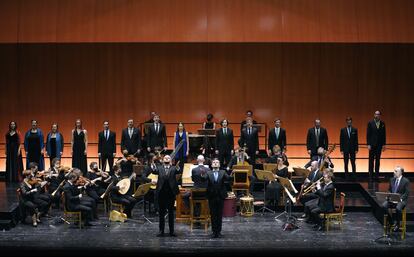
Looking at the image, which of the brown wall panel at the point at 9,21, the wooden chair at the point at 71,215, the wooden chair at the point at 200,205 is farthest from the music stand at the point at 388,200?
the brown wall panel at the point at 9,21

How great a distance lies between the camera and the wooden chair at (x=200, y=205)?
10.7 meters

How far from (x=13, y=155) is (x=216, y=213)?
5992 millimetres

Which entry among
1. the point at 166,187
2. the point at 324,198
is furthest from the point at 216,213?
the point at 324,198

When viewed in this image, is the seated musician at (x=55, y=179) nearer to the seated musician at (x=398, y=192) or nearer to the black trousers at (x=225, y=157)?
the black trousers at (x=225, y=157)

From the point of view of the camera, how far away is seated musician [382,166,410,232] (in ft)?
33.2

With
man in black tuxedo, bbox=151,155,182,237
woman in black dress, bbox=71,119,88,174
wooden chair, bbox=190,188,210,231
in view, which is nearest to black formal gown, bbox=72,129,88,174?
woman in black dress, bbox=71,119,88,174

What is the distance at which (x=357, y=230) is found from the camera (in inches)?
420

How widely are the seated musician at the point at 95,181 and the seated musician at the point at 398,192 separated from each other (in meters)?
4.93

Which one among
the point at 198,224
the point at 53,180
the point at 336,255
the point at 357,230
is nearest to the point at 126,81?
the point at 53,180

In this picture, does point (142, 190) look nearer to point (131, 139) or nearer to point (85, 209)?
point (85, 209)

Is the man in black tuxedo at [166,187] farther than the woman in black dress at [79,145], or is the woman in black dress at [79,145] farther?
the woman in black dress at [79,145]

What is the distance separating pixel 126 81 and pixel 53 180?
5487 millimetres

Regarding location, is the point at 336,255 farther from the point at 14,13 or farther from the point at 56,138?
the point at 14,13

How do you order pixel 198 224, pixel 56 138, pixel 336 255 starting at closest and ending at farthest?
pixel 336 255 < pixel 198 224 < pixel 56 138
